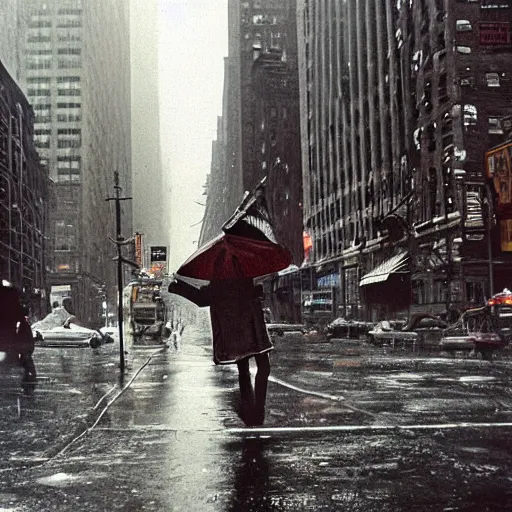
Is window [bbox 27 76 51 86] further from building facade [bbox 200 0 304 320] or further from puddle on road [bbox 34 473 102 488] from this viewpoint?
puddle on road [bbox 34 473 102 488]

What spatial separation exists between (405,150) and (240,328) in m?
28.0

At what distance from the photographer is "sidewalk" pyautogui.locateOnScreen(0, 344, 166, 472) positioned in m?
5.57

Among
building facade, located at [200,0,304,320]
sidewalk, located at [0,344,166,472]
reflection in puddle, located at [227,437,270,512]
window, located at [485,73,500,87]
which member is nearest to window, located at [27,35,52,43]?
building facade, located at [200,0,304,320]

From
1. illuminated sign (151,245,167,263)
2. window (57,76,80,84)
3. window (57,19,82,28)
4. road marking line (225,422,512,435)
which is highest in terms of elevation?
window (57,19,82,28)

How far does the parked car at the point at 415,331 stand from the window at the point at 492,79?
11.3 meters

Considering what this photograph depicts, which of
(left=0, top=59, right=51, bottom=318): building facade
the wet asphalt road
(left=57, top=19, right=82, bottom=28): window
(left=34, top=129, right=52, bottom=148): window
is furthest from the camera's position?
(left=34, top=129, right=52, bottom=148): window

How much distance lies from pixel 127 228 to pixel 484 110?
1718cm

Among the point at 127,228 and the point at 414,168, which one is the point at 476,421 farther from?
the point at 127,228

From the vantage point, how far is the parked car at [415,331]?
69.4 ft

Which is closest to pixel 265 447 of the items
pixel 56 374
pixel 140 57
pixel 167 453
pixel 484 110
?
pixel 167 453

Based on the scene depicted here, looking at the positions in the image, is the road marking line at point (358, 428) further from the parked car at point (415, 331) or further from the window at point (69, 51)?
the window at point (69, 51)

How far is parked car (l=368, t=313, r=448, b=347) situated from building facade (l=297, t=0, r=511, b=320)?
340 centimetres

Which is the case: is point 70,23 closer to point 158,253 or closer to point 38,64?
point 38,64

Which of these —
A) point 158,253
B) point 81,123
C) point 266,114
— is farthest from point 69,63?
point 158,253
